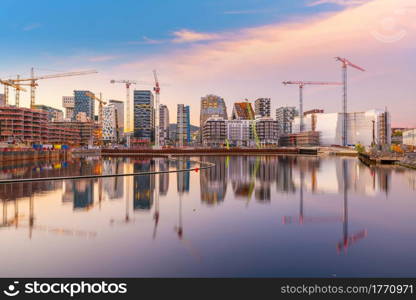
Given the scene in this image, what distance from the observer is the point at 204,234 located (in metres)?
19.5

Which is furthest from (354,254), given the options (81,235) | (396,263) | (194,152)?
(194,152)

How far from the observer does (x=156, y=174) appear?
57188mm

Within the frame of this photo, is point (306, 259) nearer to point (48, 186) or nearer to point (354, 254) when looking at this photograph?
point (354, 254)

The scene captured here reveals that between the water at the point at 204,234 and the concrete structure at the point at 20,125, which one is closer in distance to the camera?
the water at the point at 204,234

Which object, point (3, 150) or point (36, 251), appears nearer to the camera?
point (36, 251)

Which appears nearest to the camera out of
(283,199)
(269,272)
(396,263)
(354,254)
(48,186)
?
(269,272)

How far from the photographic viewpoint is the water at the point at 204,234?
46.0 ft

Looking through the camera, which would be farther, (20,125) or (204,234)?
(20,125)

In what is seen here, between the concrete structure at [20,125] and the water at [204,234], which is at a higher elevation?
the concrete structure at [20,125]

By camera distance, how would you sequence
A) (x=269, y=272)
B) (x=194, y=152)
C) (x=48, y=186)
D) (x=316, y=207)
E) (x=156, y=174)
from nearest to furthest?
(x=269, y=272) → (x=316, y=207) → (x=48, y=186) → (x=156, y=174) → (x=194, y=152)

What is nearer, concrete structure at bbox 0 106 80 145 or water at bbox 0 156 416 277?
water at bbox 0 156 416 277

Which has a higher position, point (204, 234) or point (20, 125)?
point (20, 125)

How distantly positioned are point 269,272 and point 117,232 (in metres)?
9.69

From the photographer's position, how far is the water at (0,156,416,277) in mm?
14008
